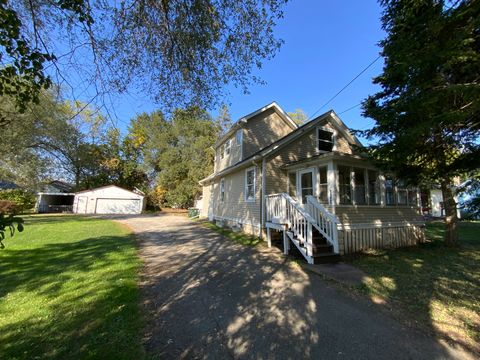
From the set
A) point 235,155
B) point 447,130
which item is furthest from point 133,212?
point 447,130

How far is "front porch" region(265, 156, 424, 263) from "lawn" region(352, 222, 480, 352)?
1016 millimetres

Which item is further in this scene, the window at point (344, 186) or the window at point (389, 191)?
the window at point (389, 191)

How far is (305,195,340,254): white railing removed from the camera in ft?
24.3

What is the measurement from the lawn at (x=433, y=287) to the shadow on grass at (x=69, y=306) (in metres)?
4.36

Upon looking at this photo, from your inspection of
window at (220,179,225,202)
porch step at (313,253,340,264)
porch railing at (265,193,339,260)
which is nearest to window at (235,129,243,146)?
window at (220,179,225,202)

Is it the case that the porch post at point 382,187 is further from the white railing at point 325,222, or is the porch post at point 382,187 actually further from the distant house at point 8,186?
the distant house at point 8,186

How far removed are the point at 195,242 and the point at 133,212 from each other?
995 inches

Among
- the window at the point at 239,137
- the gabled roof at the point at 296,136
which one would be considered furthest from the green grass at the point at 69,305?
the window at the point at 239,137

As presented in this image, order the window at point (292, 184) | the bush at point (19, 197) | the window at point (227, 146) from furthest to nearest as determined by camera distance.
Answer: the bush at point (19, 197) < the window at point (227, 146) < the window at point (292, 184)

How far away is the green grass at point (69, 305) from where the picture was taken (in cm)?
299

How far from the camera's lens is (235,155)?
1487 cm

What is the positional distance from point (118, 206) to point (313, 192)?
28601 millimetres

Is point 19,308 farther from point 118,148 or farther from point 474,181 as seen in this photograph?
point 118,148

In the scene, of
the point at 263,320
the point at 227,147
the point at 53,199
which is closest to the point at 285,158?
the point at 227,147
